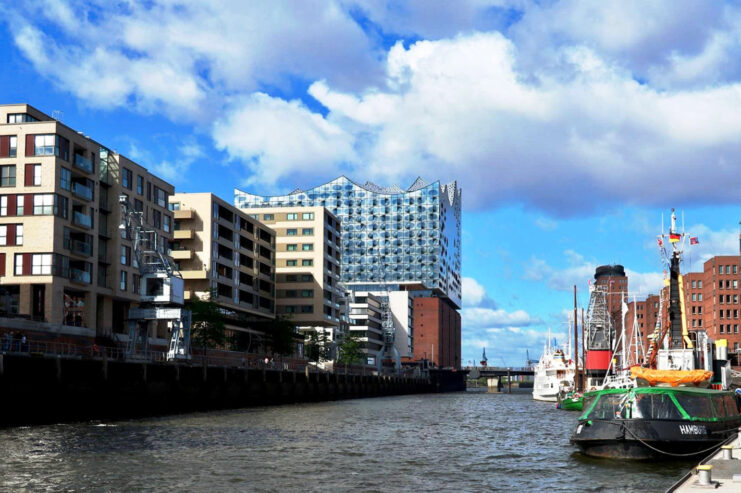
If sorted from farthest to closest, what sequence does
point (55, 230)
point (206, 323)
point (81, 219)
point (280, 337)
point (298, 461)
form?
point (280, 337) < point (206, 323) < point (81, 219) < point (55, 230) < point (298, 461)

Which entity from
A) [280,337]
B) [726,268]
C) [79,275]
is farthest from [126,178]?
[726,268]

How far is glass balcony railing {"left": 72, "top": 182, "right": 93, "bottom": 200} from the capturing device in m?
90.8

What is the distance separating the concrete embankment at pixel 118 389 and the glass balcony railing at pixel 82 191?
22165 mm

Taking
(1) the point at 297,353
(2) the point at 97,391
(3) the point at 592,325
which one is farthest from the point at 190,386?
(1) the point at 297,353

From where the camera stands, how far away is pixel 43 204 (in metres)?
86.9

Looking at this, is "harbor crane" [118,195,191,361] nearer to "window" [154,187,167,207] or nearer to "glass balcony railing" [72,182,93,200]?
"glass balcony railing" [72,182,93,200]

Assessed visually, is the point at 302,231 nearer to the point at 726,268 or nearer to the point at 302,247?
the point at 302,247

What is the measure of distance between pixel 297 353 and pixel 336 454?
422 feet

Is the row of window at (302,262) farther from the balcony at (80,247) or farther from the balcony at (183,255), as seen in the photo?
the balcony at (80,247)

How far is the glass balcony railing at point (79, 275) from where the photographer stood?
8885 cm

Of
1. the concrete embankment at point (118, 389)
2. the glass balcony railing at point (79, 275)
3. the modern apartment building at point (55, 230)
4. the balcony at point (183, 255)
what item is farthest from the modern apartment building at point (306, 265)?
the glass balcony railing at point (79, 275)

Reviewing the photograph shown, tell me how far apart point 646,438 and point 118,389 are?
43.5m

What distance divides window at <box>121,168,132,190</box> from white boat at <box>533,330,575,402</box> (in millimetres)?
67864

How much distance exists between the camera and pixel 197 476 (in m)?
32.3
